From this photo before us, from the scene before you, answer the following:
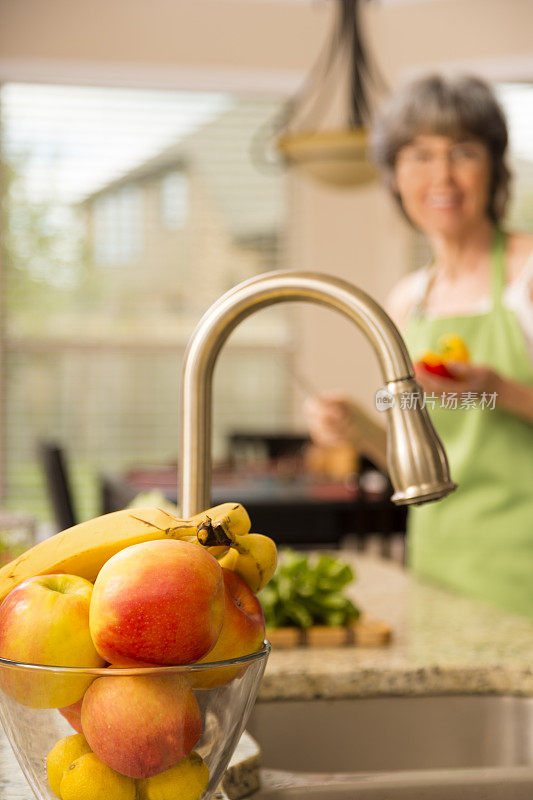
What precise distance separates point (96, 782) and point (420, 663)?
25.9 inches

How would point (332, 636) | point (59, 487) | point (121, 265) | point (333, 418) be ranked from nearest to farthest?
point (332, 636) → point (333, 418) → point (59, 487) → point (121, 265)

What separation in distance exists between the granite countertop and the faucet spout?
420 mm

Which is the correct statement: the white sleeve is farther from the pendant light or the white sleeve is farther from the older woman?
the pendant light

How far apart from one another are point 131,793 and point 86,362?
→ 4434mm

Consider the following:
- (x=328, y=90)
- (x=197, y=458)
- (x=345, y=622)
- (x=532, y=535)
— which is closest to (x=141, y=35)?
(x=328, y=90)

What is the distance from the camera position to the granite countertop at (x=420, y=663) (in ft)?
3.73

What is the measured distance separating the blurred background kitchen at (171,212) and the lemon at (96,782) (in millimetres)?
3945

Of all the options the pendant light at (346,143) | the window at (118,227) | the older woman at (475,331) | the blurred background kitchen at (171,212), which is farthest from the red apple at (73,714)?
the window at (118,227)

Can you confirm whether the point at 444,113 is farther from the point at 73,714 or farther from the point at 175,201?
the point at 175,201

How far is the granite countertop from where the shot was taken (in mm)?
1137

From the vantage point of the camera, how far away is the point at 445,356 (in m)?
1.82

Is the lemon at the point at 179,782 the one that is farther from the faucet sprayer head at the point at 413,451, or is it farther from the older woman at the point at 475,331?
the older woman at the point at 475,331

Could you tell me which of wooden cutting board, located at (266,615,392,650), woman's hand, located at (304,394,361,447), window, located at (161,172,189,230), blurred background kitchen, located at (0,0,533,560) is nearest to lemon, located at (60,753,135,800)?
wooden cutting board, located at (266,615,392,650)

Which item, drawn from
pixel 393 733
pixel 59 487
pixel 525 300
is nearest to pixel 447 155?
pixel 525 300
